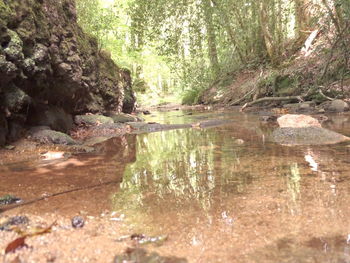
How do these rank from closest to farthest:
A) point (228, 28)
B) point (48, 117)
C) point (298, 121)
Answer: point (298, 121), point (48, 117), point (228, 28)

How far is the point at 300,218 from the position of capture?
82.0 inches

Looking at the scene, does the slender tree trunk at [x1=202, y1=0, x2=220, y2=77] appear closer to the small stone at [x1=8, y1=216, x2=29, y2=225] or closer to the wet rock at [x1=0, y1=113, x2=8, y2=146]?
the wet rock at [x1=0, y1=113, x2=8, y2=146]

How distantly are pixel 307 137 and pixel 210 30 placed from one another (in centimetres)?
1206

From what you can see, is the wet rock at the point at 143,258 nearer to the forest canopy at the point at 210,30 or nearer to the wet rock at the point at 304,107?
the forest canopy at the point at 210,30

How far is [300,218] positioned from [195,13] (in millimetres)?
13887

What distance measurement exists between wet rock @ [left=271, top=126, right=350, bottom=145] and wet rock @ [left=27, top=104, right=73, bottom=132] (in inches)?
178

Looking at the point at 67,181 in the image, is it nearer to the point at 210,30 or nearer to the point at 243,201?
the point at 243,201

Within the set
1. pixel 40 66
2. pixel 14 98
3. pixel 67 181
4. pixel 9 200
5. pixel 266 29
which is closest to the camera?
pixel 9 200

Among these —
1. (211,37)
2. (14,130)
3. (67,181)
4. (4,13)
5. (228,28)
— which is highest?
(228,28)

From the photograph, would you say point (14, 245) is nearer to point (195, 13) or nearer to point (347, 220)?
point (347, 220)

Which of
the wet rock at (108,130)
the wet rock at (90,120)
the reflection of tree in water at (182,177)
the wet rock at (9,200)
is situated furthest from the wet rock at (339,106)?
the wet rock at (9,200)

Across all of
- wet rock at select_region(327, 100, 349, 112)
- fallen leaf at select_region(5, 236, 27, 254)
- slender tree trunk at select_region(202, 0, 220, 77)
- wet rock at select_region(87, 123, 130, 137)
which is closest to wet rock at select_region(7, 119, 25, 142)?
wet rock at select_region(87, 123, 130, 137)

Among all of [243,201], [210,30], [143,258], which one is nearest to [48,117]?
[243,201]

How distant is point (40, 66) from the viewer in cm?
604
